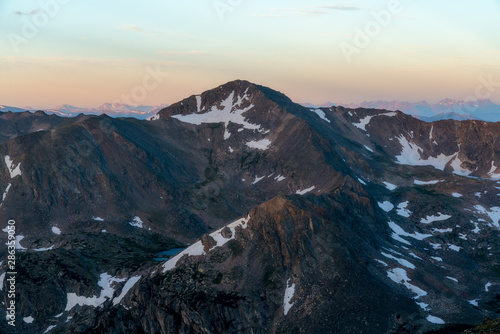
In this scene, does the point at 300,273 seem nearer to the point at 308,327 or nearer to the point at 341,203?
the point at 308,327

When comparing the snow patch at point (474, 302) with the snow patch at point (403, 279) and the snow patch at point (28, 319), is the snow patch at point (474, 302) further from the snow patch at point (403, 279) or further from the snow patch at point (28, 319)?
the snow patch at point (28, 319)

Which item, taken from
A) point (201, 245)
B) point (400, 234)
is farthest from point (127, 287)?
point (400, 234)

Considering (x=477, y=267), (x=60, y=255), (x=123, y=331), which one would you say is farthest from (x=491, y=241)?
(x=60, y=255)

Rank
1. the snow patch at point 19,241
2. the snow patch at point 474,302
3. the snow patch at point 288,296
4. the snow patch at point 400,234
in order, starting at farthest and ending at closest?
the snow patch at point 19,241 < the snow patch at point 400,234 < the snow patch at point 474,302 < the snow patch at point 288,296

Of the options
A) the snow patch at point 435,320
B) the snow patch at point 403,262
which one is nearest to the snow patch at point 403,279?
the snow patch at point 403,262

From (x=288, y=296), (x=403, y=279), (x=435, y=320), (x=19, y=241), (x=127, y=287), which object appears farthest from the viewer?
(x=19, y=241)

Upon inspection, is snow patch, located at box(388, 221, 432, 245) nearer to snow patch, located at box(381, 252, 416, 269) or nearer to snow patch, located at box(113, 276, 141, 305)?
snow patch, located at box(381, 252, 416, 269)

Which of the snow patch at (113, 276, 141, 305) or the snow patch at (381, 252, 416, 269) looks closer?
the snow patch at (113, 276, 141, 305)

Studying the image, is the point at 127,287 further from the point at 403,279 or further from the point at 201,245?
the point at 403,279

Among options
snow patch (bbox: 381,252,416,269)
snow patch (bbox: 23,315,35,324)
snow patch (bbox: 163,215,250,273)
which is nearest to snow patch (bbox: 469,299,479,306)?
snow patch (bbox: 381,252,416,269)

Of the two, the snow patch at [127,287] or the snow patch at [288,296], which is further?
the snow patch at [127,287]

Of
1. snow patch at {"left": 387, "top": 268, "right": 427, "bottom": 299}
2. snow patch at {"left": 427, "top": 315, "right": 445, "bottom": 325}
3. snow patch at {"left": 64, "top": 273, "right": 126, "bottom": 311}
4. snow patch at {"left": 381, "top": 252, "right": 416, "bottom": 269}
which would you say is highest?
snow patch at {"left": 381, "top": 252, "right": 416, "bottom": 269}
